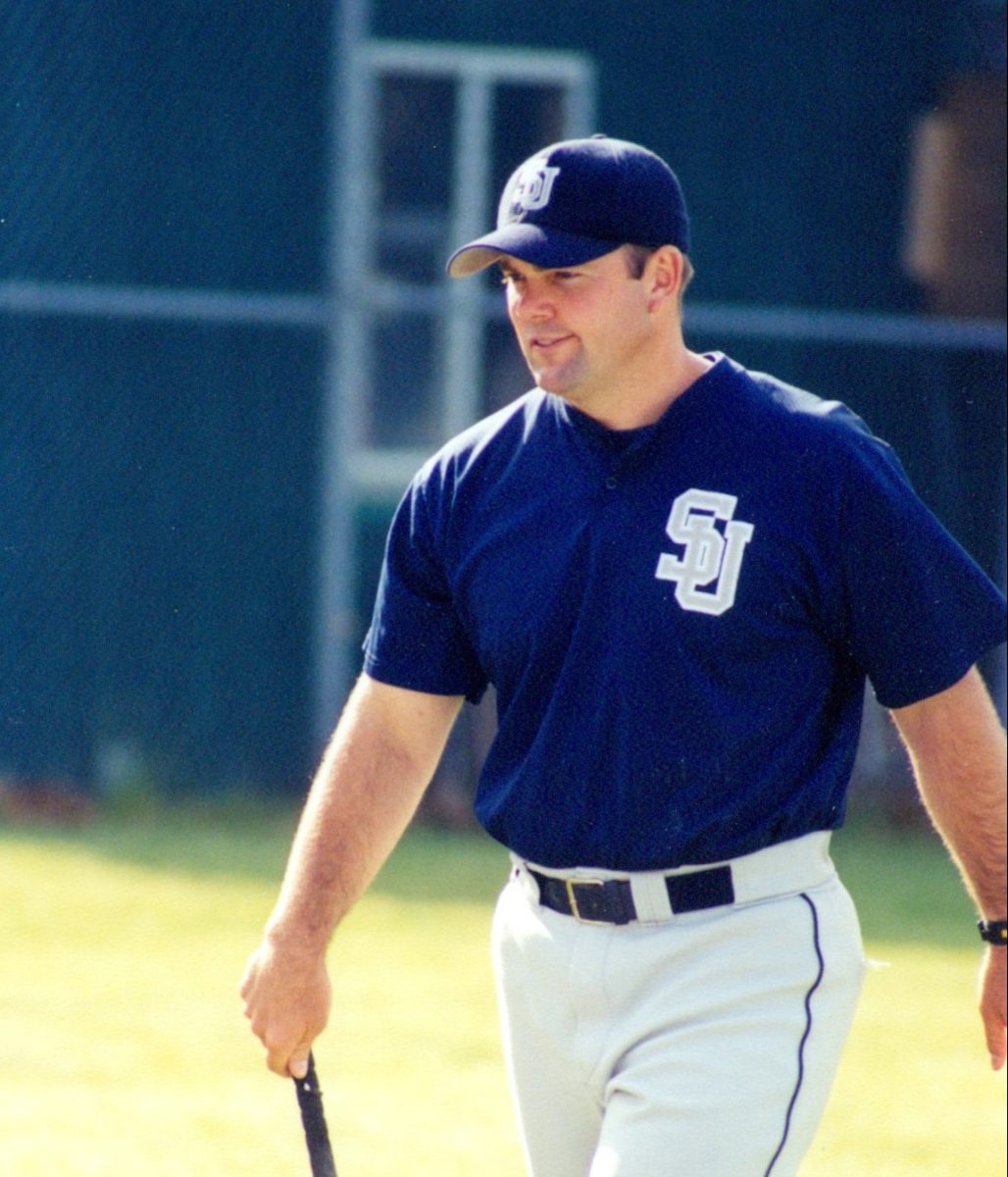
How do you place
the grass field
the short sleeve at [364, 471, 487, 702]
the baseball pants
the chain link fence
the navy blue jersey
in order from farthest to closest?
the chain link fence, the grass field, the short sleeve at [364, 471, 487, 702], the navy blue jersey, the baseball pants

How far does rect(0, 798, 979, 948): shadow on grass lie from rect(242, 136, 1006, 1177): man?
5.01m

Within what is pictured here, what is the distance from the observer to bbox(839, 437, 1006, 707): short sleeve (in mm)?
3258

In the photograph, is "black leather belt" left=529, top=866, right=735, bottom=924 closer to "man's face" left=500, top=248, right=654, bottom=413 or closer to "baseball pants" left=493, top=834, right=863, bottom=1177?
"baseball pants" left=493, top=834, right=863, bottom=1177

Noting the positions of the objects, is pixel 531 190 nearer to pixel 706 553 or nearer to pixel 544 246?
pixel 544 246

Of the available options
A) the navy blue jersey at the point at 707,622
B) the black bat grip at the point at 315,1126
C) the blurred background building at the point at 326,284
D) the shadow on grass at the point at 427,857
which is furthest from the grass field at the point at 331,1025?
the navy blue jersey at the point at 707,622

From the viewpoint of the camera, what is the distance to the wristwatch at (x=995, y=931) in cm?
338

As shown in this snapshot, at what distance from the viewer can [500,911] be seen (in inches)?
141

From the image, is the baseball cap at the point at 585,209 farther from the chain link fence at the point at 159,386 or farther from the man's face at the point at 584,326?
the chain link fence at the point at 159,386

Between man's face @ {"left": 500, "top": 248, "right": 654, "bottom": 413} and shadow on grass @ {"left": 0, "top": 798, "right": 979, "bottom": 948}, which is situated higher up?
man's face @ {"left": 500, "top": 248, "right": 654, "bottom": 413}

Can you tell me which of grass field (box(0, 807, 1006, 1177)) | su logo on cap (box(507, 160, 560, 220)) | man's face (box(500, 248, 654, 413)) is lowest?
grass field (box(0, 807, 1006, 1177))

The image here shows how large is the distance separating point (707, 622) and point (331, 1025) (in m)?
3.97

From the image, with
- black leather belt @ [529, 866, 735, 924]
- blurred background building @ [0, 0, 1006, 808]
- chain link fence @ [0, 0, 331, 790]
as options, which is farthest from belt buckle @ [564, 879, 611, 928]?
chain link fence @ [0, 0, 331, 790]

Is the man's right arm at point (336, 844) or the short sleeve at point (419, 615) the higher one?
the short sleeve at point (419, 615)

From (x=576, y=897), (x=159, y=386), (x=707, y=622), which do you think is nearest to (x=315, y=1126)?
(x=576, y=897)
